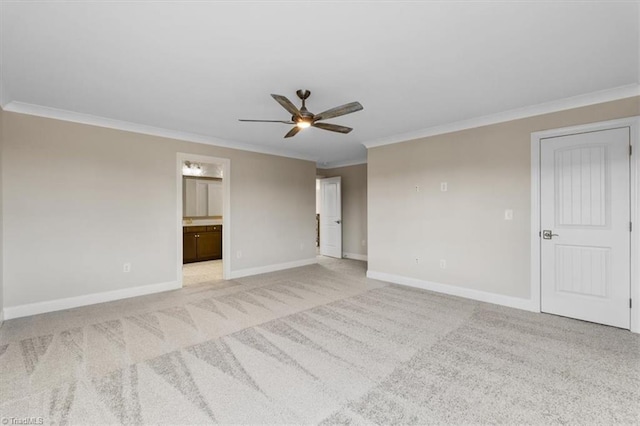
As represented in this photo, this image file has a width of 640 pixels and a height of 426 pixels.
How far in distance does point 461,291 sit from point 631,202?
204 cm

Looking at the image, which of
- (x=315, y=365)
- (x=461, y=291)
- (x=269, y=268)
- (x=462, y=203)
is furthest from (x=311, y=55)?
(x=269, y=268)

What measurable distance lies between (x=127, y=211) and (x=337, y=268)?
384 cm

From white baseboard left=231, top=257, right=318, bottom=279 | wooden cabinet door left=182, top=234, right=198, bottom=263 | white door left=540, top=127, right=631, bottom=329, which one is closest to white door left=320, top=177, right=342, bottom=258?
white baseboard left=231, top=257, right=318, bottom=279

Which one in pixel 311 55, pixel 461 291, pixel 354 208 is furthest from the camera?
pixel 354 208

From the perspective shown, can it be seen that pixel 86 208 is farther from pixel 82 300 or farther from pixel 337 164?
pixel 337 164

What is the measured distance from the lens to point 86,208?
3652 millimetres

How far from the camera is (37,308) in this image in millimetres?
3336

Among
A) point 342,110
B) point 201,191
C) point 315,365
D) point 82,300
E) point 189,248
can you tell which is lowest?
point 315,365

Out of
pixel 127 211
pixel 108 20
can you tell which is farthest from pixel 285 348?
pixel 127 211

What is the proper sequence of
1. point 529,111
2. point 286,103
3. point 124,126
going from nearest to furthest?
1. point 286,103
2. point 529,111
3. point 124,126

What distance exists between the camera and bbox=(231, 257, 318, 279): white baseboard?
5132 millimetres

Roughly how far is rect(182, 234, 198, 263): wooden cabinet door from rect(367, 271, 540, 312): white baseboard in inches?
157

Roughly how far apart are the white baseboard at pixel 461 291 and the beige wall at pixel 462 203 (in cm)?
6

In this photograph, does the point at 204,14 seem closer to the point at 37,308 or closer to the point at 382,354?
the point at 382,354
